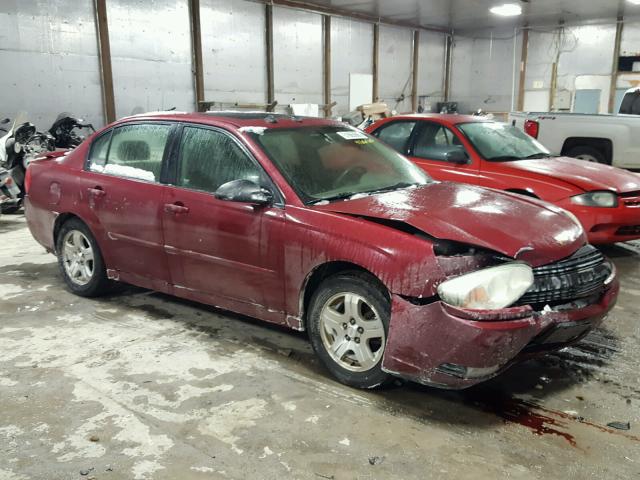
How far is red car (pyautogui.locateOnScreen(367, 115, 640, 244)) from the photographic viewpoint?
551 centimetres

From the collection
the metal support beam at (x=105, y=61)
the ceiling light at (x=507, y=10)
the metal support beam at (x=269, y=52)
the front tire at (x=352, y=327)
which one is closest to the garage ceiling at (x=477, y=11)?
the ceiling light at (x=507, y=10)

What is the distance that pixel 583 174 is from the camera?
19.0 ft

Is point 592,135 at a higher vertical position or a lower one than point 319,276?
higher

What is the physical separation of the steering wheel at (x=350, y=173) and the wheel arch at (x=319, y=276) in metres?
0.61

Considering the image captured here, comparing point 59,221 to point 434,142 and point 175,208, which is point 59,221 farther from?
point 434,142

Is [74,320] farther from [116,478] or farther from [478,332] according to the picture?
A: [478,332]

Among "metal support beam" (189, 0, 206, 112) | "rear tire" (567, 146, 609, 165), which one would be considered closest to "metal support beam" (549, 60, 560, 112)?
"rear tire" (567, 146, 609, 165)

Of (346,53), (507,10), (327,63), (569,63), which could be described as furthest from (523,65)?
(327,63)

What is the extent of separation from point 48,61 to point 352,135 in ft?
29.4

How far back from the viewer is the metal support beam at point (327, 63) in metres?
16.2

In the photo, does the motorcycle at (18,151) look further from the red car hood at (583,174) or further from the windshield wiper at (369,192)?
the red car hood at (583,174)

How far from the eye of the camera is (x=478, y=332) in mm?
2615

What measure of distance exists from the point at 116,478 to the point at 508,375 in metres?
2.24

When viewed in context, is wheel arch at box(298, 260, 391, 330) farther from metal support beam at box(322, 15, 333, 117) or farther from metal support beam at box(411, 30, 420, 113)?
metal support beam at box(411, 30, 420, 113)
